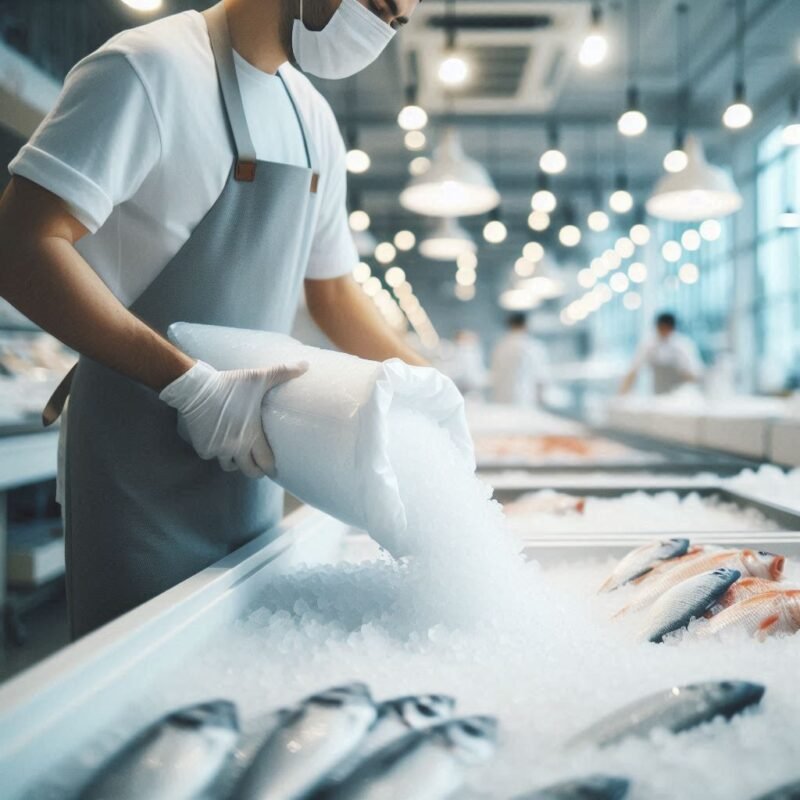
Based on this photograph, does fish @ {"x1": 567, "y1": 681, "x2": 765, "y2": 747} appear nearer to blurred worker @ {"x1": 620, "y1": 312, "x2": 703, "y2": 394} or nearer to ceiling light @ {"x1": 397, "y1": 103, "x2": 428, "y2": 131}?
ceiling light @ {"x1": 397, "y1": 103, "x2": 428, "y2": 131}

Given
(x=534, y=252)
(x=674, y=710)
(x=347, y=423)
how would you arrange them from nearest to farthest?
(x=674, y=710) → (x=347, y=423) → (x=534, y=252)

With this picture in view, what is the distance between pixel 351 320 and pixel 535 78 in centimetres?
446

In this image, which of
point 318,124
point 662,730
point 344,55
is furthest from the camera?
point 318,124

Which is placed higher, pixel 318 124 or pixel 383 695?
pixel 318 124

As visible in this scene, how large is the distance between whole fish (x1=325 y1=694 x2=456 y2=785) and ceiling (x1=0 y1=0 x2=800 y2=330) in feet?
12.1

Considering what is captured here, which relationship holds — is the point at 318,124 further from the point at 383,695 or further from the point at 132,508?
the point at 383,695

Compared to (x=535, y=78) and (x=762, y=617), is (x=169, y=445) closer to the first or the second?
(x=762, y=617)

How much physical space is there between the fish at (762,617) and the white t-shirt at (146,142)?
3.33ft

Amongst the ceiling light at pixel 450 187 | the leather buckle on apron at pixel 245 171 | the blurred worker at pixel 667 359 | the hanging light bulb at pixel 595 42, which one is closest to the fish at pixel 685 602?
the leather buckle on apron at pixel 245 171

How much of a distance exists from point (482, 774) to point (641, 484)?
1735mm

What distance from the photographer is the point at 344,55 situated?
4.56 feet

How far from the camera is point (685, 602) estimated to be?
1030 millimetres

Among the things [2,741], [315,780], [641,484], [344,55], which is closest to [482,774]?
[315,780]

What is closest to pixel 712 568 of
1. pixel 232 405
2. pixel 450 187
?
pixel 232 405
